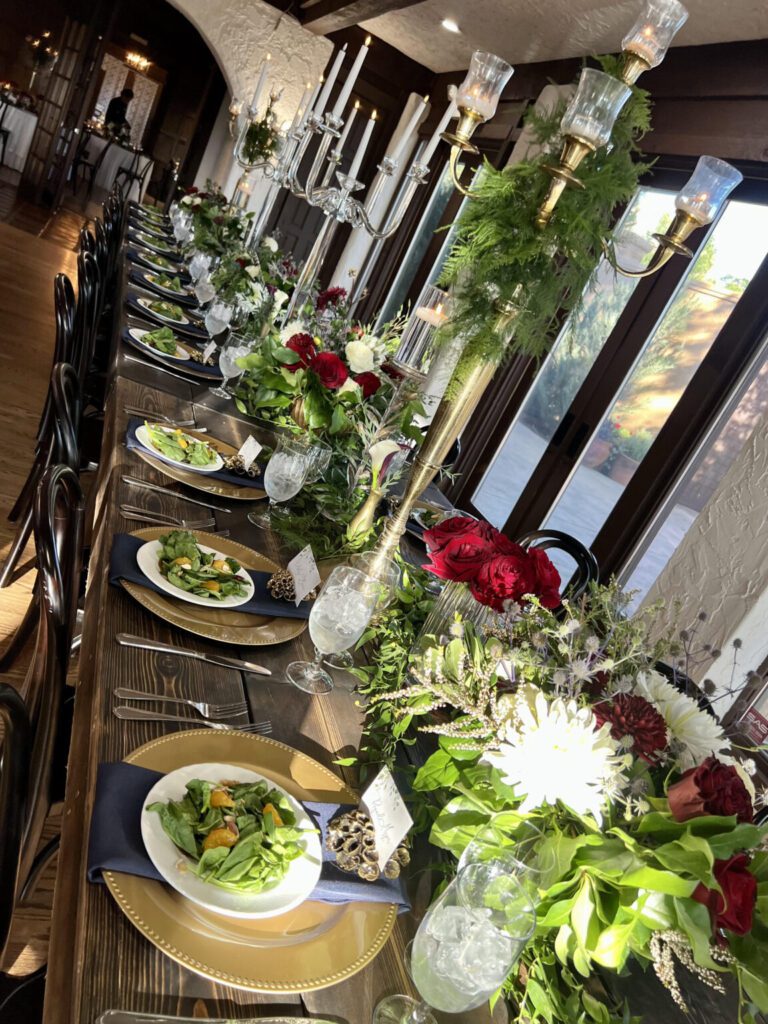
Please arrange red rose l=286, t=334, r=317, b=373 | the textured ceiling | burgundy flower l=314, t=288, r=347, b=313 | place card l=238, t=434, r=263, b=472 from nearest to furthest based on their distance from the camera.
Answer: place card l=238, t=434, r=263, b=472 → red rose l=286, t=334, r=317, b=373 → burgundy flower l=314, t=288, r=347, b=313 → the textured ceiling

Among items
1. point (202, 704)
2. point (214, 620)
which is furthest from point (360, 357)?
point (202, 704)

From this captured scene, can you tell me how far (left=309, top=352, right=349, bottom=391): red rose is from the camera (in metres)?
1.94

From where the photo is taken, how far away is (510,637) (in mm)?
1085

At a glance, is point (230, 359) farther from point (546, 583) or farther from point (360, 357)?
point (546, 583)

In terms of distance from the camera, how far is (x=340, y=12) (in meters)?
5.70

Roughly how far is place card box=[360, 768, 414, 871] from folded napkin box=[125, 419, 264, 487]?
98 centimetres

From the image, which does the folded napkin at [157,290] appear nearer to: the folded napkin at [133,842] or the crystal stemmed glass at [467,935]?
the folded napkin at [133,842]

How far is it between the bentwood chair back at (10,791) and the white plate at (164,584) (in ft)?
1.05

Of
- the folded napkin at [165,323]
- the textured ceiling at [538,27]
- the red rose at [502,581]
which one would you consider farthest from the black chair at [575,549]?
the textured ceiling at [538,27]

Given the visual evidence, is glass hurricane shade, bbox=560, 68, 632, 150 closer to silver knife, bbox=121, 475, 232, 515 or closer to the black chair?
silver knife, bbox=121, 475, 232, 515

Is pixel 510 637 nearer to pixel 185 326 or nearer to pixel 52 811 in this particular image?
pixel 52 811

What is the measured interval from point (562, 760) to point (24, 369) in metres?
4.02

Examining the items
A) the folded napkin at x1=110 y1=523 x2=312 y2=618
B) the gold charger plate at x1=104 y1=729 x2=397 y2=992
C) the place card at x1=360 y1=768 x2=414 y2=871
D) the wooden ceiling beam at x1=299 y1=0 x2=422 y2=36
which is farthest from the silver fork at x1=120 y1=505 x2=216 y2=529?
the wooden ceiling beam at x1=299 y1=0 x2=422 y2=36

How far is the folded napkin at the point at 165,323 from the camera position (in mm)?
2957
